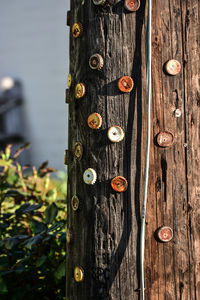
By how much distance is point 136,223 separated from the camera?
4.65 feet

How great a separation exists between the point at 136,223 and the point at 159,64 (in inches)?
26.5

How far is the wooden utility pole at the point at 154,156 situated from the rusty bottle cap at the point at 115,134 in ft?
0.06

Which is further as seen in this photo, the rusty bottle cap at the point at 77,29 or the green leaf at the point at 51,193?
the green leaf at the point at 51,193

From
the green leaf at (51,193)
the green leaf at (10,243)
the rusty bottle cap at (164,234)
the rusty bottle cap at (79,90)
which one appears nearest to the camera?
the rusty bottle cap at (164,234)

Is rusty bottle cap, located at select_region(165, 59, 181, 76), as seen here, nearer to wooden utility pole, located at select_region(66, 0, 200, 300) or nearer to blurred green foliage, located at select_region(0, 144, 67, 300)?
wooden utility pole, located at select_region(66, 0, 200, 300)

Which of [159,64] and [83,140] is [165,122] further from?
[83,140]

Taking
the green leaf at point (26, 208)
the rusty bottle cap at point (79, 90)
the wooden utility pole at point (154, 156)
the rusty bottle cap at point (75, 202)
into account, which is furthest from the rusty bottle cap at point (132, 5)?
the green leaf at point (26, 208)

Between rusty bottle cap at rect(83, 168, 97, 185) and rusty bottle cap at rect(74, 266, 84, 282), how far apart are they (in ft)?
1.29

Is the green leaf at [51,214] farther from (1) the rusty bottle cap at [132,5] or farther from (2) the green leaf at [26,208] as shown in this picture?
(1) the rusty bottle cap at [132,5]

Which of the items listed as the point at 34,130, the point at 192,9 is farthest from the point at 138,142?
the point at 34,130

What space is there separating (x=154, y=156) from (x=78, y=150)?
0.35 meters

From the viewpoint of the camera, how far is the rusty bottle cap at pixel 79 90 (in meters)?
1.50

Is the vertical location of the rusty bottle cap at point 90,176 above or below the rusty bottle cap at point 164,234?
above

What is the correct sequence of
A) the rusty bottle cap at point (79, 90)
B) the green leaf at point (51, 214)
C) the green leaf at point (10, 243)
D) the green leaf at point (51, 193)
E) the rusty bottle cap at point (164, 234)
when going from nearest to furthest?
1. the rusty bottle cap at point (164, 234)
2. the rusty bottle cap at point (79, 90)
3. the green leaf at point (10, 243)
4. the green leaf at point (51, 214)
5. the green leaf at point (51, 193)
